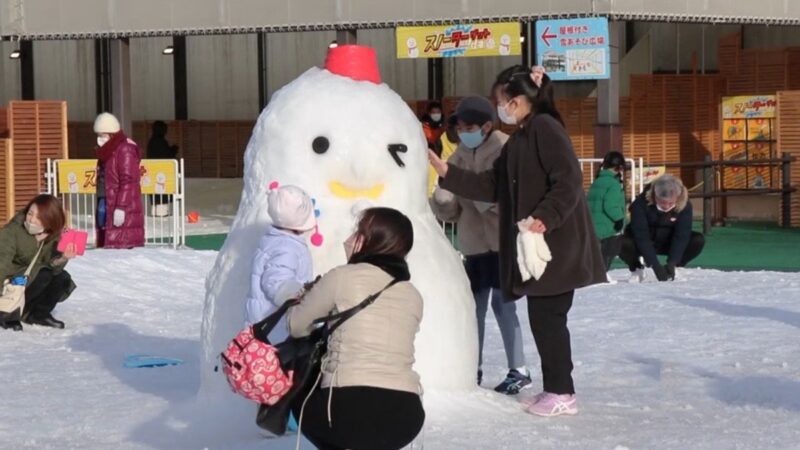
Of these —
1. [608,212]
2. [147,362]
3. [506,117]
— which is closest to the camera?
[506,117]

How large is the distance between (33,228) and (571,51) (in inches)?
369

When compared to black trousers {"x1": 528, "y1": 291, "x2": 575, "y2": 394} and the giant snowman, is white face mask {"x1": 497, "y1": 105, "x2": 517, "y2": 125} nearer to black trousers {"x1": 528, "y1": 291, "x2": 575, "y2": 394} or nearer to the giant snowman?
the giant snowman

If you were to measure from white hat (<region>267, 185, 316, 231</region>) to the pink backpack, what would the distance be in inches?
58.3

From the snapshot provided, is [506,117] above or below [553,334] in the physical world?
above

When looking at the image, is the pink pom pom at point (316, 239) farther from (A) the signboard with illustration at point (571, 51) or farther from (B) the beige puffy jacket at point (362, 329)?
(A) the signboard with illustration at point (571, 51)

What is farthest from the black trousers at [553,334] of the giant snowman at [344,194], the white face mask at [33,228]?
the white face mask at [33,228]

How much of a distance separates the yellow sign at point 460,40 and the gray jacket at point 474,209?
11287 millimetres

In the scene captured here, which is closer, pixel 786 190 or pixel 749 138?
pixel 786 190

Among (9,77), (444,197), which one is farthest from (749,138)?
(9,77)

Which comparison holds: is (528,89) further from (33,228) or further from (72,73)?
(72,73)

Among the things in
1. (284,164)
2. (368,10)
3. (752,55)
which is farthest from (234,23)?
(284,164)

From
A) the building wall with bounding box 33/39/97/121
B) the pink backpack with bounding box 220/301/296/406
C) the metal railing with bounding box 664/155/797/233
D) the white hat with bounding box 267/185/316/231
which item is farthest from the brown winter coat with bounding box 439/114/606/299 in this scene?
the building wall with bounding box 33/39/97/121

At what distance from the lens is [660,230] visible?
15023 millimetres

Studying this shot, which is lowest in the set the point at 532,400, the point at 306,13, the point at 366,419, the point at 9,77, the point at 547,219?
the point at 532,400
